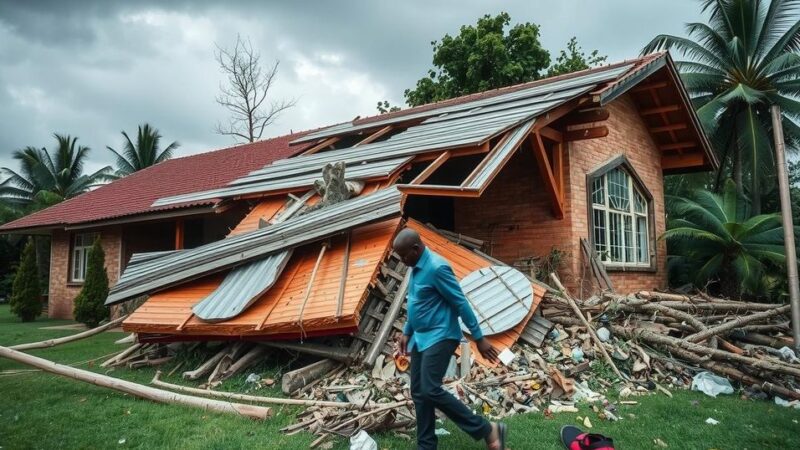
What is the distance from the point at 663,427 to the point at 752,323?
3.86 m

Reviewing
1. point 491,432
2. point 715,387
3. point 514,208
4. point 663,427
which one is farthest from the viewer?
point 514,208

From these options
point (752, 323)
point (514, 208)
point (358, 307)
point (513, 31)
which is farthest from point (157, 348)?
point (513, 31)

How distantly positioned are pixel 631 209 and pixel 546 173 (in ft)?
13.4

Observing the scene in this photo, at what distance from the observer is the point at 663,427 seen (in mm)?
4949

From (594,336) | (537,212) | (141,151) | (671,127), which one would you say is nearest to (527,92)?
(537,212)

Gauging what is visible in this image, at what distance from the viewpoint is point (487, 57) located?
2397cm

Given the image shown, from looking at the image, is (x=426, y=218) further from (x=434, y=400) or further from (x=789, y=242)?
(x=434, y=400)

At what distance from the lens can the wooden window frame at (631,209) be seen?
1064 cm

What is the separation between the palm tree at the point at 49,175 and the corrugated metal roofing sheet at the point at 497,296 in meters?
33.2

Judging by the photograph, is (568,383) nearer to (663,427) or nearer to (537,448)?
(663,427)

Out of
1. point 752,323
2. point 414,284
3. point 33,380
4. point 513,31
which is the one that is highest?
point 513,31

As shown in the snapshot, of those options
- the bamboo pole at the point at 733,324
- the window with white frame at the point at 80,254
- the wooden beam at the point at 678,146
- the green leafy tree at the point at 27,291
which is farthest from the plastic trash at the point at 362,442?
the green leafy tree at the point at 27,291

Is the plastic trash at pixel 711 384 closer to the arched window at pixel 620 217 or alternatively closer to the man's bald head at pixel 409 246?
the arched window at pixel 620 217

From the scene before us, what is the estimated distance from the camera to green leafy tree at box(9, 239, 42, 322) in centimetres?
1622
